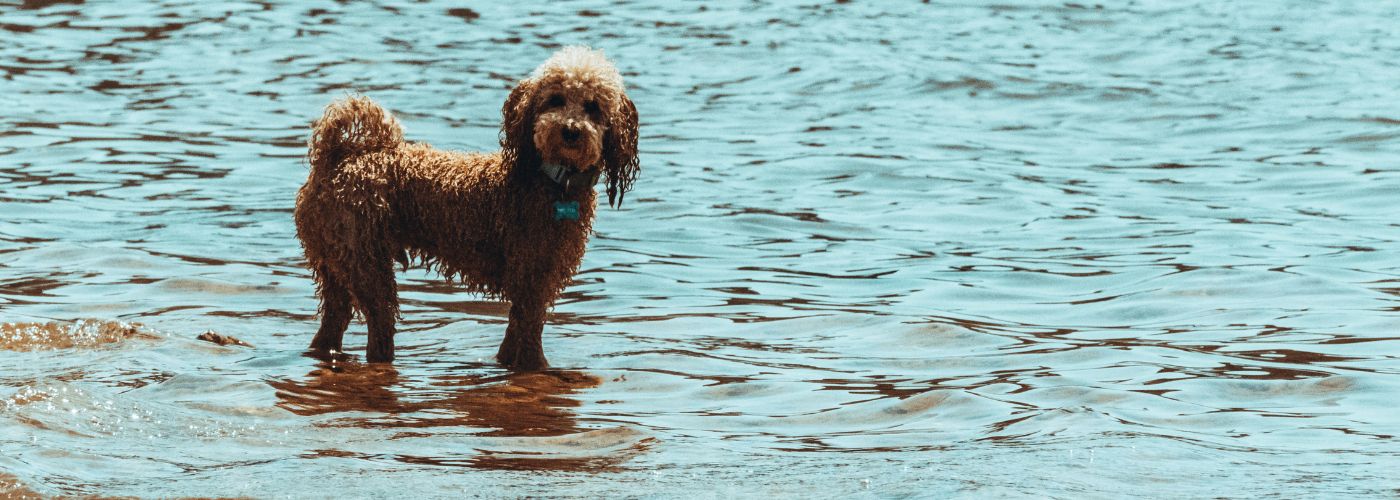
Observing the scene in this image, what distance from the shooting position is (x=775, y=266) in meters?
11.3

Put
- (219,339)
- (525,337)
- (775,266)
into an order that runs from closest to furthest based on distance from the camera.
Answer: (525,337)
(219,339)
(775,266)

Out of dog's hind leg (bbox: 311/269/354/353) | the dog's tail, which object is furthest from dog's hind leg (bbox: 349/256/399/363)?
the dog's tail

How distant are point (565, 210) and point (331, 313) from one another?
132cm

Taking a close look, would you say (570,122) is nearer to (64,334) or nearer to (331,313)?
(331,313)

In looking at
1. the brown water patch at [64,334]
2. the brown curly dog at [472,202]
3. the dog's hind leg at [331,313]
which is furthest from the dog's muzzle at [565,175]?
the brown water patch at [64,334]

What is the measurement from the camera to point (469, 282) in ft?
26.5

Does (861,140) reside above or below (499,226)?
below

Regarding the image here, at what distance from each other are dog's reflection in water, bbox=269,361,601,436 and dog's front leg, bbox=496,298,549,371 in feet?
0.36

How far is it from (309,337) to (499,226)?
1.73 meters

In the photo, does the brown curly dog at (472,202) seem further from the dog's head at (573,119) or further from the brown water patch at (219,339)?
the brown water patch at (219,339)

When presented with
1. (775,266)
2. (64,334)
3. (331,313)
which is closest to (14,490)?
(331,313)

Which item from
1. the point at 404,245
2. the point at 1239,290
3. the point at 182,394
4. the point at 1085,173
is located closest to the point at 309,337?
the point at 404,245

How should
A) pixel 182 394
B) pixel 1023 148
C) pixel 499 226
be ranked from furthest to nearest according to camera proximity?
pixel 1023 148 < pixel 499 226 < pixel 182 394

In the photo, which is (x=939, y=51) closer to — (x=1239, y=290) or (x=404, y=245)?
(x=1239, y=290)
